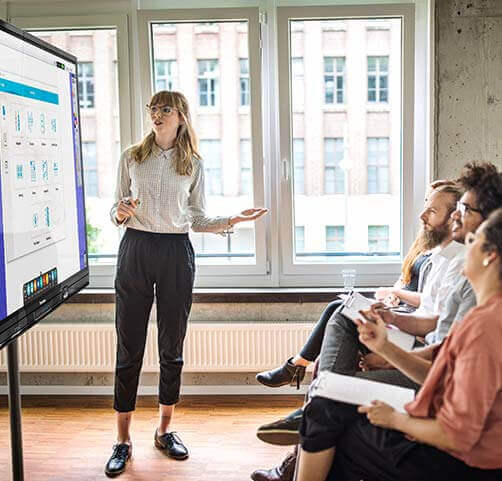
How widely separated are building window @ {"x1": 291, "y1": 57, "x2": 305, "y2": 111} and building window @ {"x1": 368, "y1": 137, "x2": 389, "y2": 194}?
1.40ft

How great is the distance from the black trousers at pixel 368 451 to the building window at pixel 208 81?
2319mm

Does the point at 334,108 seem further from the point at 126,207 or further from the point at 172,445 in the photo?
the point at 172,445

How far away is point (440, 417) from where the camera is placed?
1.91m

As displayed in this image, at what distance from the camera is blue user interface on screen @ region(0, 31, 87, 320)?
2.44 meters

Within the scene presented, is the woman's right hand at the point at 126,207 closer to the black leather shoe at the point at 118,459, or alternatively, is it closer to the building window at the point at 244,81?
the black leather shoe at the point at 118,459

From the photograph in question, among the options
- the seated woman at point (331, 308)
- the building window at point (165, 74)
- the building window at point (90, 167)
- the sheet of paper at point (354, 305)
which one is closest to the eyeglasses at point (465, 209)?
the sheet of paper at point (354, 305)

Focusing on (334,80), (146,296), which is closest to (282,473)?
(146,296)

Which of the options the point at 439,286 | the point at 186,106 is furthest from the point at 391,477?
the point at 186,106

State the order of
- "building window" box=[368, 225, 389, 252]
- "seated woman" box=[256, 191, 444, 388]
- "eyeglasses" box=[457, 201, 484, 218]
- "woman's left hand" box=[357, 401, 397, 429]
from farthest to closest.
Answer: "building window" box=[368, 225, 389, 252]
"seated woman" box=[256, 191, 444, 388]
"eyeglasses" box=[457, 201, 484, 218]
"woman's left hand" box=[357, 401, 397, 429]

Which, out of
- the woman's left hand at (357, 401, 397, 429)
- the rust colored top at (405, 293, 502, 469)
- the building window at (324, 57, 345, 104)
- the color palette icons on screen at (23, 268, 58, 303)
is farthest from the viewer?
the building window at (324, 57, 345, 104)

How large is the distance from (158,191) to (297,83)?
46.8 inches

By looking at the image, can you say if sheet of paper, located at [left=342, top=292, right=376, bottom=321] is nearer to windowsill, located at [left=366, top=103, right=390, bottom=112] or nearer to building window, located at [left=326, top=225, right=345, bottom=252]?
building window, located at [left=326, top=225, right=345, bottom=252]

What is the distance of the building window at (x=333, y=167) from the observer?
4230mm

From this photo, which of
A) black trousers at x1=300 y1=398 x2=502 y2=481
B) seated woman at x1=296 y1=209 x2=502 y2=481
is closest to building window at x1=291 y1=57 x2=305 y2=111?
seated woman at x1=296 y1=209 x2=502 y2=481
